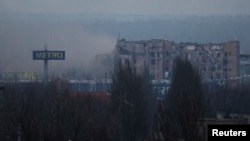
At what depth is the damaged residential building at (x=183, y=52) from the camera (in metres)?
18.2

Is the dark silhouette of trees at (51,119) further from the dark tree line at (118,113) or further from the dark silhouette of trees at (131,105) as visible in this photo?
the dark silhouette of trees at (131,105)

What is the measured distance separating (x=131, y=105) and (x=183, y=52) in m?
9.20

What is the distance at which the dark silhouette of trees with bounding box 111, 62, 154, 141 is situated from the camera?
8555mm

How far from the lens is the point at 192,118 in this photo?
6.23 meters

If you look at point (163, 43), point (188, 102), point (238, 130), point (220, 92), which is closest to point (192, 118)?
point (188, 102)

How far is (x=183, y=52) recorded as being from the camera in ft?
59.3

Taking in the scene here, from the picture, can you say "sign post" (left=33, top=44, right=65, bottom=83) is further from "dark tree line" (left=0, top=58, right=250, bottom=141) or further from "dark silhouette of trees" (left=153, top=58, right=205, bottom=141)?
"dark silhouette of trees" (left=153, top=58, right=205, bottom=141)

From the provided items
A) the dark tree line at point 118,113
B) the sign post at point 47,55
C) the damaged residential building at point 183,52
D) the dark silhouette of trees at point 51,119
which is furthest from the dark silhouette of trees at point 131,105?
the damaged residential building at point 183,52

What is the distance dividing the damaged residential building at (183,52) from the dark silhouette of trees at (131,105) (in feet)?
25.7

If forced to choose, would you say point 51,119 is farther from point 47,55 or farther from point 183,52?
point 183,52

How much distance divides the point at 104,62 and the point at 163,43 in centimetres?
235

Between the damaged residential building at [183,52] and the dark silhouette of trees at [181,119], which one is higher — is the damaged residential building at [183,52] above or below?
above

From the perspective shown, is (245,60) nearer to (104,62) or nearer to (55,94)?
(104,62)

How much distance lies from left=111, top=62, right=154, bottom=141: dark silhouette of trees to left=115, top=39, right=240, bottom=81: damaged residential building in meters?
7.83
